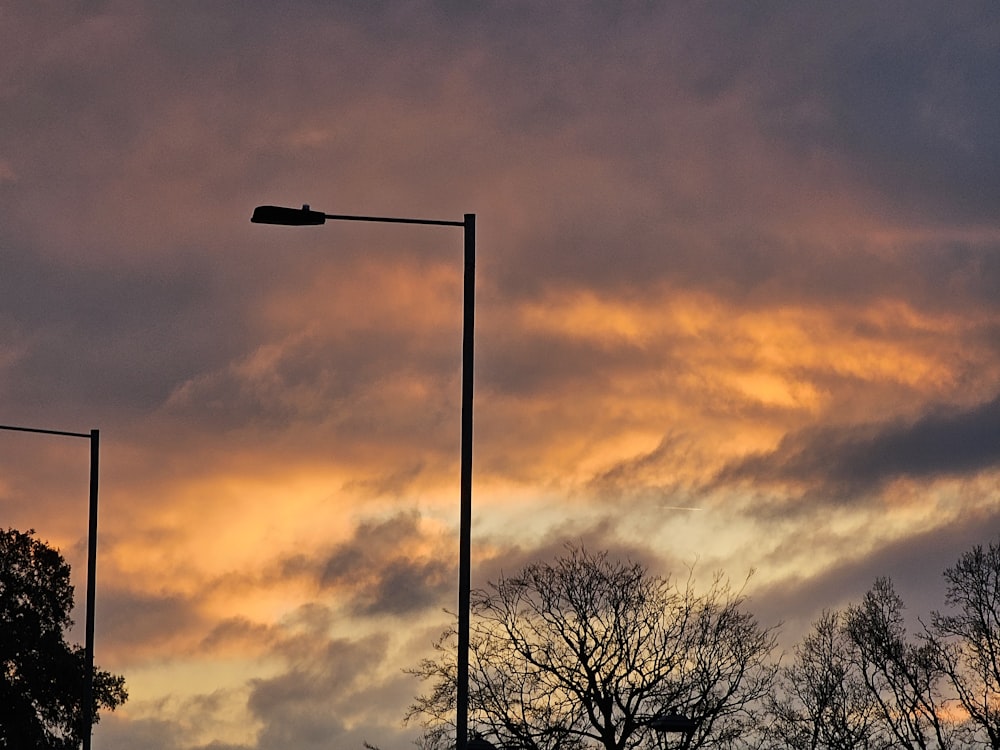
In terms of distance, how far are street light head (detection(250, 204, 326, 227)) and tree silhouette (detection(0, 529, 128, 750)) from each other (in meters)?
51.5

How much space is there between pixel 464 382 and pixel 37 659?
53186 mm

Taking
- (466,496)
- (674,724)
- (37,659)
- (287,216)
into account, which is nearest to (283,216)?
(287,216)

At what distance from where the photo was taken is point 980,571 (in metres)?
66.2

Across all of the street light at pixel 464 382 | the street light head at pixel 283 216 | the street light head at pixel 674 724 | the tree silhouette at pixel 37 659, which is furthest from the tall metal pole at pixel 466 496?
the tree silhouette at pixel 37 659

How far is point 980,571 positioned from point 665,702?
2064 centimetres

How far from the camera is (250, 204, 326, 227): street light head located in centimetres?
2123

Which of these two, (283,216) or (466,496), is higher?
(283,216)

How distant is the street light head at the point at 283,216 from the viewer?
21.2 metres

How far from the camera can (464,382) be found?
68.9 feet

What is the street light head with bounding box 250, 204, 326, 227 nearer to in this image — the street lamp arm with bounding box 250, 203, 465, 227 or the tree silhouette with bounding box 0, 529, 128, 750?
the street lamp arm with bounding box 250, 203, 465, 227

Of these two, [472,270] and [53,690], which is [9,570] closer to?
[53,690]

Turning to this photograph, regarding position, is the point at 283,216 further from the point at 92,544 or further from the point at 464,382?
the point at 92,544

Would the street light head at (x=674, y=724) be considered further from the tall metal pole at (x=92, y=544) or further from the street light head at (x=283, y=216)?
the street light head at (x=283, y=216)

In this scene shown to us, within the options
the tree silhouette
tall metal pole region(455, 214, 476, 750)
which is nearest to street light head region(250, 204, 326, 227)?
tall metal pole region(455, 214, 476, 750)
